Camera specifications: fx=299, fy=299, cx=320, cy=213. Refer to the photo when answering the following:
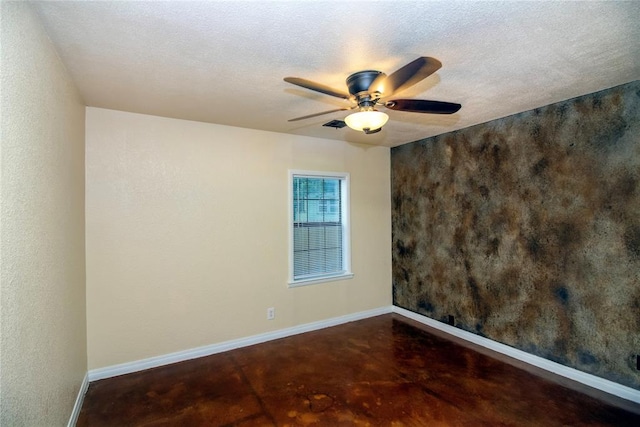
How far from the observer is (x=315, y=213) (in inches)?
160

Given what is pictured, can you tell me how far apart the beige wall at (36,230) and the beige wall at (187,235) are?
546mm

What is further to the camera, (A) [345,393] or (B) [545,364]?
(B) [545,364]

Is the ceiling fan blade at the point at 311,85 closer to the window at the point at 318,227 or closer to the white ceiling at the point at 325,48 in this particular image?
the white ceiling at the point at 325,48

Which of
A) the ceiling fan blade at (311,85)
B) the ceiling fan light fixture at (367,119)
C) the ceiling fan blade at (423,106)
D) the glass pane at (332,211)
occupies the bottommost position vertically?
the glass pane at (332,211)

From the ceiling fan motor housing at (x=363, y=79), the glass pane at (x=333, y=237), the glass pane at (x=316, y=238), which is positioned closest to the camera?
the ceiling fan motor housing at (x=363, y=79)

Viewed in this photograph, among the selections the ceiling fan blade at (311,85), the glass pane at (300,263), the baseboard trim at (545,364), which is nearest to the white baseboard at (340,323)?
the baseboard trim at (545,364)

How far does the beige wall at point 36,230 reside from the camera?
120 centimetres

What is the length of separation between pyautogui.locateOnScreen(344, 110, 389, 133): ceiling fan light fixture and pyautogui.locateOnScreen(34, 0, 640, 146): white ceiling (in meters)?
0.35

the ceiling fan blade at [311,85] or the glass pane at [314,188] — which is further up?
the ceiling fan blade at [311,85]

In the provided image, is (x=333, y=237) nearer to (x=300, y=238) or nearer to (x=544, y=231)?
(x=300, y=238)

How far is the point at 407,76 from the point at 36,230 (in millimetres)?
2063

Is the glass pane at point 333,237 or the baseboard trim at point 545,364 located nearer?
the baseboard trim at point 545,364

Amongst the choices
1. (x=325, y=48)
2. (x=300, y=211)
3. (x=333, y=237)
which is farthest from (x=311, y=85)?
(x=333, y=237)

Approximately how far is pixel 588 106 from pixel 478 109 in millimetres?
840
